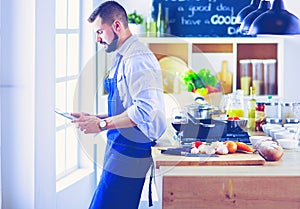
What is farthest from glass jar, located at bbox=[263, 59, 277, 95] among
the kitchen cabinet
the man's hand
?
the man's hand

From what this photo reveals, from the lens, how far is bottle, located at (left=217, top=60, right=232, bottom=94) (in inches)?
198

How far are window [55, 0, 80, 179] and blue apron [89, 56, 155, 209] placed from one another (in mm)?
871

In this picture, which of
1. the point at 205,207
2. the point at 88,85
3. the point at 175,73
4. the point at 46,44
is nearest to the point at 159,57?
the point at 175,73

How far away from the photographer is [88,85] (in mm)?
4805

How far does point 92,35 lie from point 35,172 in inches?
63.1

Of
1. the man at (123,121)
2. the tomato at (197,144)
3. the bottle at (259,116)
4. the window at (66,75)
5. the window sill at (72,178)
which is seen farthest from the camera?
the window at (66,75)

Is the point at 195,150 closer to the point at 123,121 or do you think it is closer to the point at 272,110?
the point at 123,121

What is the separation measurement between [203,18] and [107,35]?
5.84ft

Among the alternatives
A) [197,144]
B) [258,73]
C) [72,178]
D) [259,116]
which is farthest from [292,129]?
[72,178]

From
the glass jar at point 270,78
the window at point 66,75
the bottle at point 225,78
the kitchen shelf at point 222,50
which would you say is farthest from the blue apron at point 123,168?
the glass jar at point 270,78

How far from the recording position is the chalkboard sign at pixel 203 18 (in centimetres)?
502

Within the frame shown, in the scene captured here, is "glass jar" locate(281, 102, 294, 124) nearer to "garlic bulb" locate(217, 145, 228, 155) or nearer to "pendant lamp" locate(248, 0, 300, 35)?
"pendant lamp" locate(248, 0, 300, 35)

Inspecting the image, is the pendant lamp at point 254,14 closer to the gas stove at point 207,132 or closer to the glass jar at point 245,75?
the gas stove at point 207,132

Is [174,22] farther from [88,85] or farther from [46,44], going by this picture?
[46,44]
